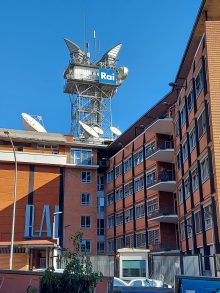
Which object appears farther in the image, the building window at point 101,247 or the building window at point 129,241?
the building window at point 101,247

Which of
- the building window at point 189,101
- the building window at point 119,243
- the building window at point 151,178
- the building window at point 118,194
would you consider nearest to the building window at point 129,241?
the building window at point 119,243

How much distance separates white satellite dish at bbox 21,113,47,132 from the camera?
60031mm

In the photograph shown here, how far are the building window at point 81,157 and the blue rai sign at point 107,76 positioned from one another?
18.9 metres

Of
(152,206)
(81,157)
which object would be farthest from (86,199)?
(152,206)

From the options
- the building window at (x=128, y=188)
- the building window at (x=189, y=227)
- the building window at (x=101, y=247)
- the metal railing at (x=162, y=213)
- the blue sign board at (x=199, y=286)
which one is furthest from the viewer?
the building window at (x=101, y=247)

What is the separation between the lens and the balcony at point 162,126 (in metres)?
41.4

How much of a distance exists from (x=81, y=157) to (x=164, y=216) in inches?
727

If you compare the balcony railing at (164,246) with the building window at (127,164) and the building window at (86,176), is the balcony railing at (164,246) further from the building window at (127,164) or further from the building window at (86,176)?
the building window at (86,176)

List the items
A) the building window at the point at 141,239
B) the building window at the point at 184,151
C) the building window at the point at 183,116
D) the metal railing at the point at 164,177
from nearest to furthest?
the building window at the point at 184,151
the building window at the point at 183,116
the metal railing at the point at 164,177
the building window at the point at 141,239

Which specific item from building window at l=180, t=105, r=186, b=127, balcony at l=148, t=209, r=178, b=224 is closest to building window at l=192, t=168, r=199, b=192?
building window at l=180, t=105, r=186, b=127

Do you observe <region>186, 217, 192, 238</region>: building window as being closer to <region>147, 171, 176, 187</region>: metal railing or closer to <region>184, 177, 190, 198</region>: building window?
<region>184, 177, 190, 198</region>: building window

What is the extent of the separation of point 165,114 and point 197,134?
46.8 feet

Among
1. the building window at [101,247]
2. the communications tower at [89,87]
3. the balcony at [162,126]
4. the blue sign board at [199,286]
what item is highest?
the communications tower at [89,87]

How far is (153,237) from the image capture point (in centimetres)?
4378
